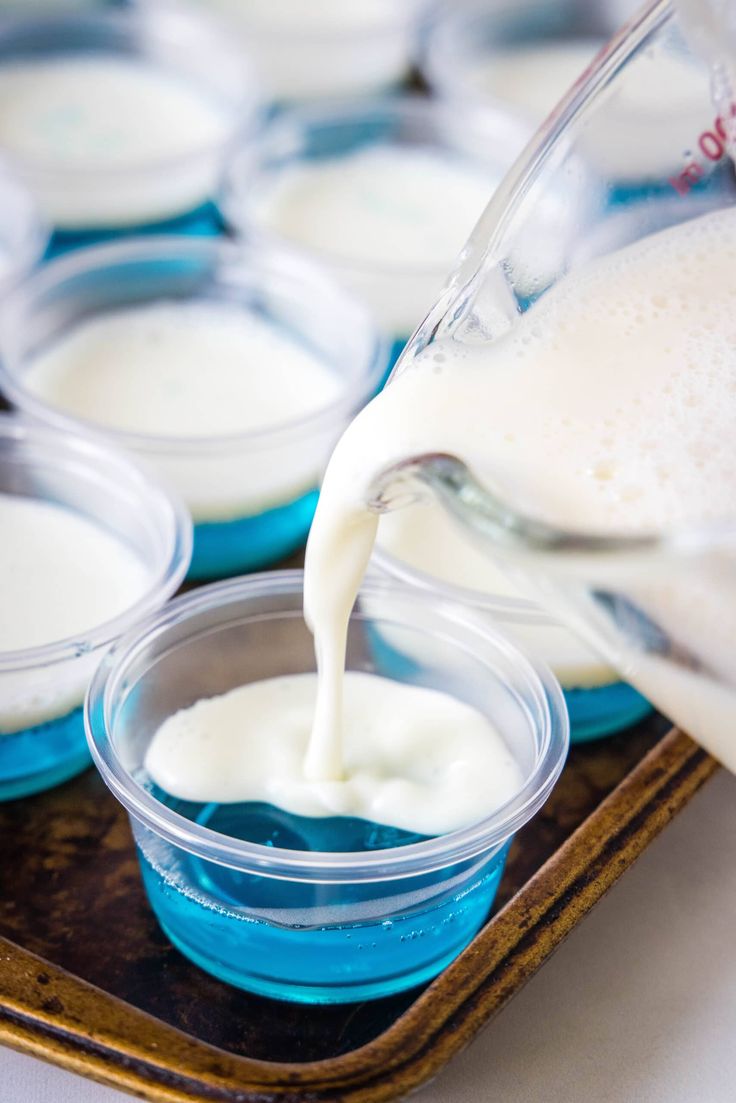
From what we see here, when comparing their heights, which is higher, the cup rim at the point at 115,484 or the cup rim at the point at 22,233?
the cup rim at the point at 115,484

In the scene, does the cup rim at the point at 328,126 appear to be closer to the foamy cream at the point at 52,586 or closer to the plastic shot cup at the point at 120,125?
the plastic shot cup at the point at 120,125

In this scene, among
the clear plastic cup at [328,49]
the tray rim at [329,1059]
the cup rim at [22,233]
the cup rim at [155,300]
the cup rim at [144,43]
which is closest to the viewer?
the tray rim at [329,1059]

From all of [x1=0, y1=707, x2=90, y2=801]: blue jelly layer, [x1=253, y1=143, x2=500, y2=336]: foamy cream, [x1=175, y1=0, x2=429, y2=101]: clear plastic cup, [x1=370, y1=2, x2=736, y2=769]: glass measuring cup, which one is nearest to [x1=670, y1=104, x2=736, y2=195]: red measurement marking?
[x1=370, y1=2, x2=736, y2=769]: glass measuring cup

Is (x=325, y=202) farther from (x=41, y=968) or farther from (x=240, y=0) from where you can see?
(x=41, y=968)

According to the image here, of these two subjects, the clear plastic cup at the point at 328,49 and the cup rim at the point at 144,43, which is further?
the clear plastic cup at the point at 328,49

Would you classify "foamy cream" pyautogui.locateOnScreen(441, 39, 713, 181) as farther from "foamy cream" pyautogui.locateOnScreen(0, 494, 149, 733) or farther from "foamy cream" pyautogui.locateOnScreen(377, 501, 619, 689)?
"foamy cream" pyautogui.locateOnScreen(0, 494, 149, 733)

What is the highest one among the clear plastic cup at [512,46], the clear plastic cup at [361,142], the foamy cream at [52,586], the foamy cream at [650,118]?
the foamy cream at [650,118]

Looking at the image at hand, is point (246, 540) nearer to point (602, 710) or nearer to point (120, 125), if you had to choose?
point (602, 710)

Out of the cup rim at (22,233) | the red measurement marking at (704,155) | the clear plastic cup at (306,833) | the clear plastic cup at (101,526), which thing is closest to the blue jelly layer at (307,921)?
the clear plastic cup at (306,833)

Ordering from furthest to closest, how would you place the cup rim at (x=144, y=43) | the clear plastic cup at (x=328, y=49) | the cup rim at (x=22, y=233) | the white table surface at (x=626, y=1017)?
the clear plastic cup at (x=328, y=49) < the cup rim at (x=144, y=43) < the cup rim at (x=22, y=233) < the white table surface at (x=626, y=1017)
